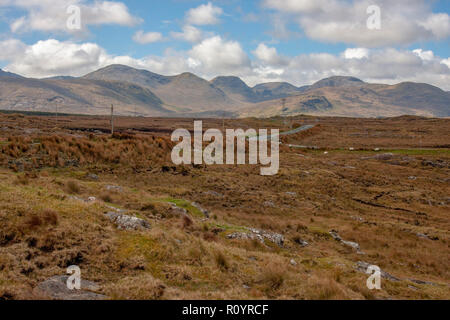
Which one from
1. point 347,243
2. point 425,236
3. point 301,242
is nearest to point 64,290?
point 301,242

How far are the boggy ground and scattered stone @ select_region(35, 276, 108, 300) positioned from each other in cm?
18

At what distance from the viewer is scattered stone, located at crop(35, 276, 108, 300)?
716 cm

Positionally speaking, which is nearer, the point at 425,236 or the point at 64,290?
the point at 64,290

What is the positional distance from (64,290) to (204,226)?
7907mm

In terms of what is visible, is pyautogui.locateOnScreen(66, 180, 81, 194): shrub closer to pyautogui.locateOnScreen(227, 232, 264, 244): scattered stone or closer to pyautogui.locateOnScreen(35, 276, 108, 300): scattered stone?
pyautogui.locateOnScreen(227, 232, 264, 244): scattered stone

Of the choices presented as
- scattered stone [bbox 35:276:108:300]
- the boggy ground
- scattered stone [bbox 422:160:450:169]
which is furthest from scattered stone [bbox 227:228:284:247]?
scattered stone [bbox 422:160:450:169]

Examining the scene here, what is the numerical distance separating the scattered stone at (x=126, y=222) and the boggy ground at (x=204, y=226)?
0.92ft

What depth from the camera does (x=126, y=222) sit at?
1163 cm

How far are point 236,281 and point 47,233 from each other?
5.64 m

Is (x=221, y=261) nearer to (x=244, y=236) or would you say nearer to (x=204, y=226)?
(x=244, y=236)

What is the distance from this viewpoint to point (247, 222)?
20094mm
